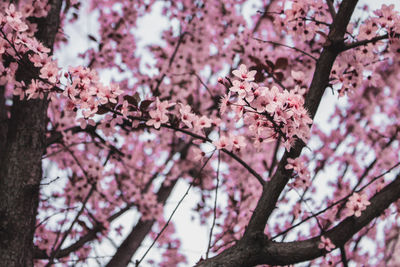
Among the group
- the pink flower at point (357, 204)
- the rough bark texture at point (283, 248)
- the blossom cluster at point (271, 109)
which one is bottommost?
the rough bark texture at point (283, 248)

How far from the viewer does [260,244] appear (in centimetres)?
185

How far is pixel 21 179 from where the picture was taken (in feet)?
7.42

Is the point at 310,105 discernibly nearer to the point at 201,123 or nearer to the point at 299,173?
the point at 299,173

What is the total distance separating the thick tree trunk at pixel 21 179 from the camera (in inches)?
83.6

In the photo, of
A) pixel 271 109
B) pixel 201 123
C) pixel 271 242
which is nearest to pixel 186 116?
pixel 201 123

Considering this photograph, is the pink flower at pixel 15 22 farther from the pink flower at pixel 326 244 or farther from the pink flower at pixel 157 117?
the pink flower at pixel 326 244

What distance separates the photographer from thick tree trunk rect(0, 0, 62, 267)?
6.97 ft

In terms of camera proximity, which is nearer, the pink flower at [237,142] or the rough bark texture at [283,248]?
the rough bark texture at [283,248]

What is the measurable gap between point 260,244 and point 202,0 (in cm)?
348

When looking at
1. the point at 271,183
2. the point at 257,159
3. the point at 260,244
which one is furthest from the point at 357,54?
the point at 257,159

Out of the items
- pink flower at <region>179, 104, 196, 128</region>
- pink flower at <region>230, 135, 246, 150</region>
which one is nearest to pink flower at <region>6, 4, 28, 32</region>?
pink flower at <region>179, 104, 196, 128</region>

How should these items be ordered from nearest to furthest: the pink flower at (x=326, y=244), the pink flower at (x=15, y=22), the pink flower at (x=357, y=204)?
the pink flower at (x=15, y=22) < the pink flower at (x=326, y=244) < the pink flower at (x=357, y=204)

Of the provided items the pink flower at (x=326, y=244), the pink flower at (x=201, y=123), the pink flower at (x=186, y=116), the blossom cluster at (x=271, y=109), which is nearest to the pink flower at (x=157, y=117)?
the pink flower at (x=186, y=116)

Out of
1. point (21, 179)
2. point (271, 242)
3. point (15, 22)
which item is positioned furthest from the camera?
point (21, 179)
